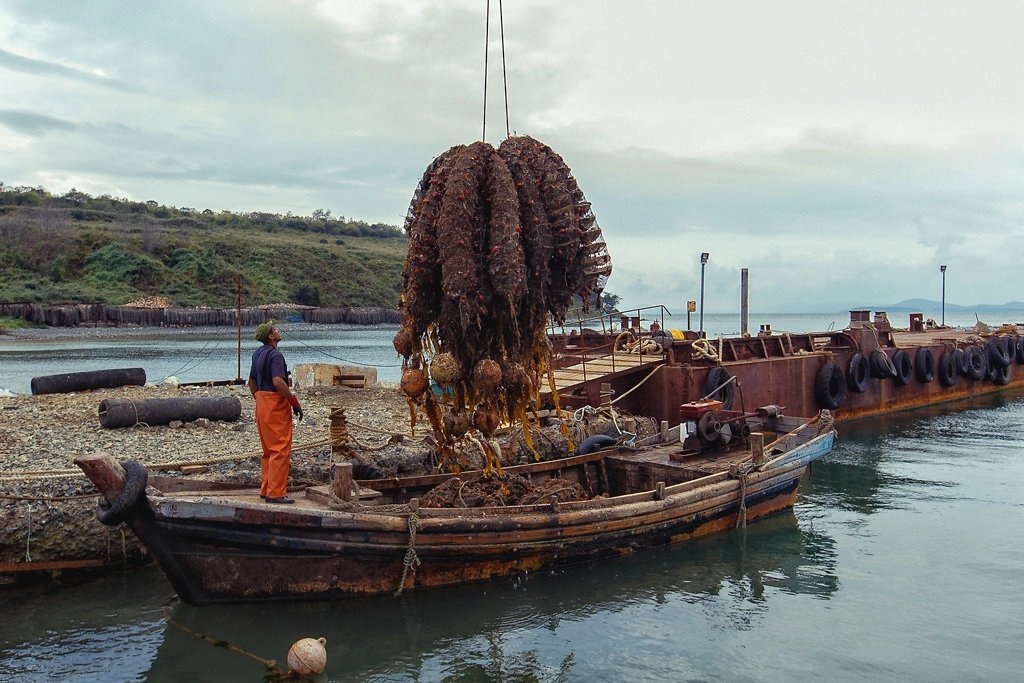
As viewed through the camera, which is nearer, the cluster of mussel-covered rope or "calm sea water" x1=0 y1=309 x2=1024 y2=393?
the cluster of mussel-covered rope

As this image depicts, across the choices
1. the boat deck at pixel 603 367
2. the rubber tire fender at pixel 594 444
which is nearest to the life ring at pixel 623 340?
the boat deck at pixel 603 367

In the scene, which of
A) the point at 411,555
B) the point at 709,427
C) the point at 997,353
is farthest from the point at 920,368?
the point at 411,555

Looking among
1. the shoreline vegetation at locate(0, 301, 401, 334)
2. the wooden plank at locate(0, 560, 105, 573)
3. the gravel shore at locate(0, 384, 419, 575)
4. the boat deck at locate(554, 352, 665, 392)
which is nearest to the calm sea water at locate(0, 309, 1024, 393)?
the shoreline vegetation at locate(0, 301, 401, 334)

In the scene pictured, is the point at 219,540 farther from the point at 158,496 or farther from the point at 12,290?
the point at 12,290

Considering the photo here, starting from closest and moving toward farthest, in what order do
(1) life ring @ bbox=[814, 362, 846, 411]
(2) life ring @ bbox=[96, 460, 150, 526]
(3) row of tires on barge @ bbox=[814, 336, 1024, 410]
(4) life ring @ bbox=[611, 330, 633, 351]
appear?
1. (2) life ring @ bbox=[96, 460, 150, 526]
2. (4) life ring @ bbox=[611, 330, 633, 351]
3. (1) life ring @ bbox=[814, 362, 846, 411]
4. (3) row of tires on barge @ bbox=[814, 336, 1024, 410]

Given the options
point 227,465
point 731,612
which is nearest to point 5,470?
point 227,465

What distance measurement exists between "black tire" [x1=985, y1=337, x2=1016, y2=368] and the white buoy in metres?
31.2

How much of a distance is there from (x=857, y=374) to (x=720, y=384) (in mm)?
7608

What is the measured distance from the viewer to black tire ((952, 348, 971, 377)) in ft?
93.0

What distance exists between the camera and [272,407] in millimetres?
7828

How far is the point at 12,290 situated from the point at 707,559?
7941 centimetres

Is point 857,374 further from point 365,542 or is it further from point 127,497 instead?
point 127,497

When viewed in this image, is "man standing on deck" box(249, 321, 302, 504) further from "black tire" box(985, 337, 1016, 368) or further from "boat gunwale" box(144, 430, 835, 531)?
"black tire" box(985, 337, 1016, 368)

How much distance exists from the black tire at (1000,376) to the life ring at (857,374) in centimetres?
1044
